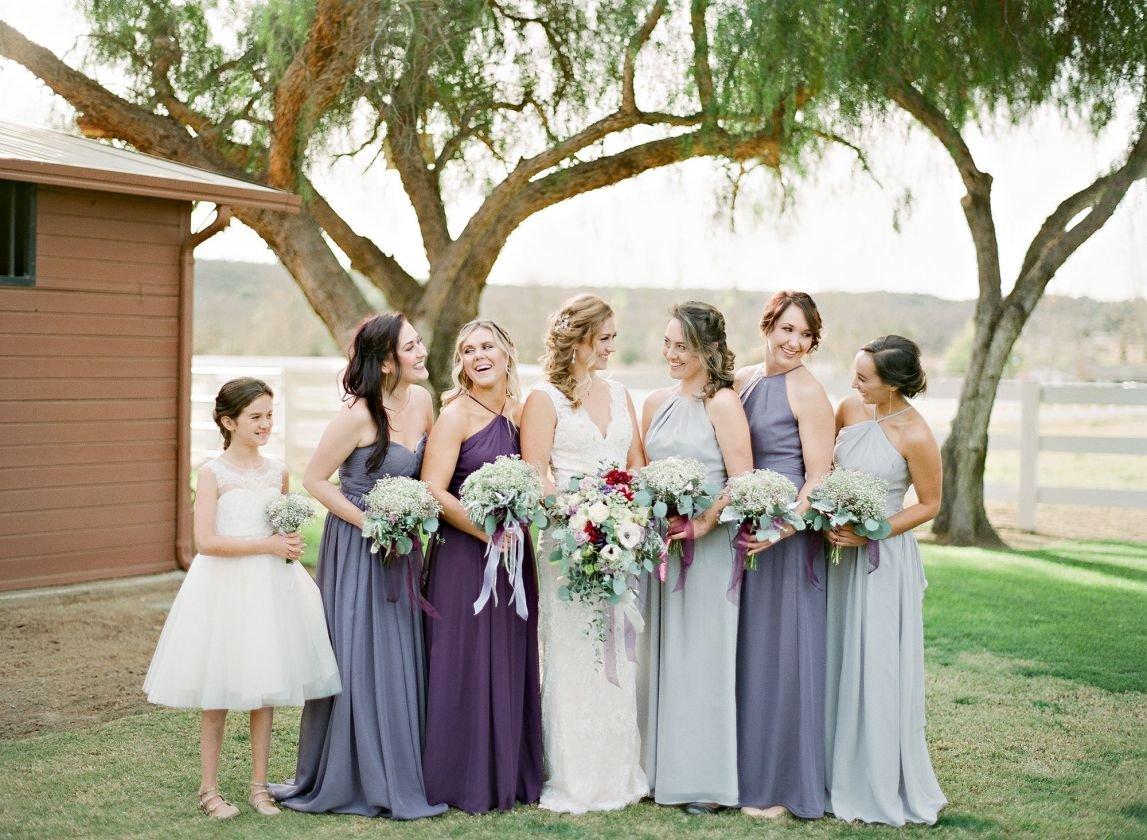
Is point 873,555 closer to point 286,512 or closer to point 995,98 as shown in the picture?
point 286,512

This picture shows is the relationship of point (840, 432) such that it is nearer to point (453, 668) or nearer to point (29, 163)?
point (453, 668)

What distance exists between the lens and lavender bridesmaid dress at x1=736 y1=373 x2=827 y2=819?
4891mm

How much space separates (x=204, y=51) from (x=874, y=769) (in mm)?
10564

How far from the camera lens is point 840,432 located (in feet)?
16.8

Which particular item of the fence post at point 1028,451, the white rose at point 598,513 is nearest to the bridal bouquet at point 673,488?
the white rose at point 598,513

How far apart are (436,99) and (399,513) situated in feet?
29.4

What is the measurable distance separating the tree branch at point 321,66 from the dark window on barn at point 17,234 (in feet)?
9.57

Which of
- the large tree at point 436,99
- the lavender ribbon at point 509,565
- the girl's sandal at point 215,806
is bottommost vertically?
the girl's sandal at point 215,806

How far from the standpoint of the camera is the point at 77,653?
7.68 meters

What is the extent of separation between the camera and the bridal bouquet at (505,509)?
464cm

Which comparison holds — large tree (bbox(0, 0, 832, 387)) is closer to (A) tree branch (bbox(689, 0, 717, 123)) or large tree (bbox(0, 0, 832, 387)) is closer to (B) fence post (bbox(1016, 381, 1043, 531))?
(A) tree branch (bbox(689, 0, 717, 123))

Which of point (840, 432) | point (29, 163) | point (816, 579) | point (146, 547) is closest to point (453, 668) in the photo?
point (816, 579)

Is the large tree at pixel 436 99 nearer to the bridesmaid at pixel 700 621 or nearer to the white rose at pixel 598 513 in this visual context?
the bridesmaid at pixel 700 621

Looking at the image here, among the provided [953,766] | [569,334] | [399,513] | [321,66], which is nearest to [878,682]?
[953,766]
